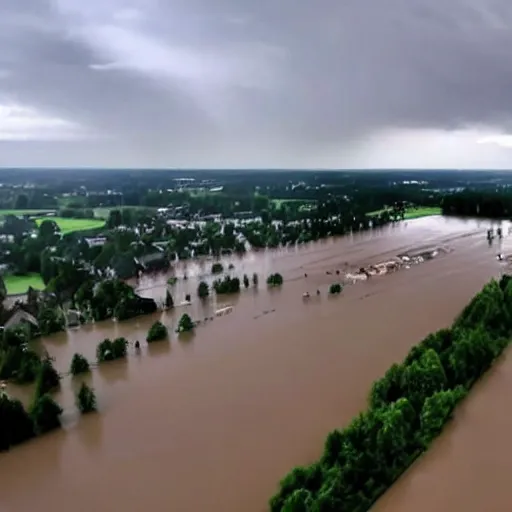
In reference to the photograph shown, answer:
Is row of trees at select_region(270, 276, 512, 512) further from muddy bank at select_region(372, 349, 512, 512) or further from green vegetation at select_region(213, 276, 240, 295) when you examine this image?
green vegetation at select_region(213, 276, 240, 295)

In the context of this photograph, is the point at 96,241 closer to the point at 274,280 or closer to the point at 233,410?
the point at 274,280

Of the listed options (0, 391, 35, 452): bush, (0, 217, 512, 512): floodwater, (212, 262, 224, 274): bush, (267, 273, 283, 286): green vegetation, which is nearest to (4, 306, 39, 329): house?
(0, 217, 512, 512): floodwater

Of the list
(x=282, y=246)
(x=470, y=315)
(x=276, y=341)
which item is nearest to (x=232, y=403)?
(x=276, y=341)

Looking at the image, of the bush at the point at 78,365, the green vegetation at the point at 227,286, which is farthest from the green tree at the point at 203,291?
the bush at the point at 78,365

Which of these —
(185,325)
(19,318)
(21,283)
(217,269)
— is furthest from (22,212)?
(185,325)

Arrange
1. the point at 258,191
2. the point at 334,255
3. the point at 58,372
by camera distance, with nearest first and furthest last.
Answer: the point at 58,372 → the point at 334,255 → the point at 258,191

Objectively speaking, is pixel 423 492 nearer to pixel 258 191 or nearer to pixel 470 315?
pixel 470 315

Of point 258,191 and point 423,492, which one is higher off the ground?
point 258,191
